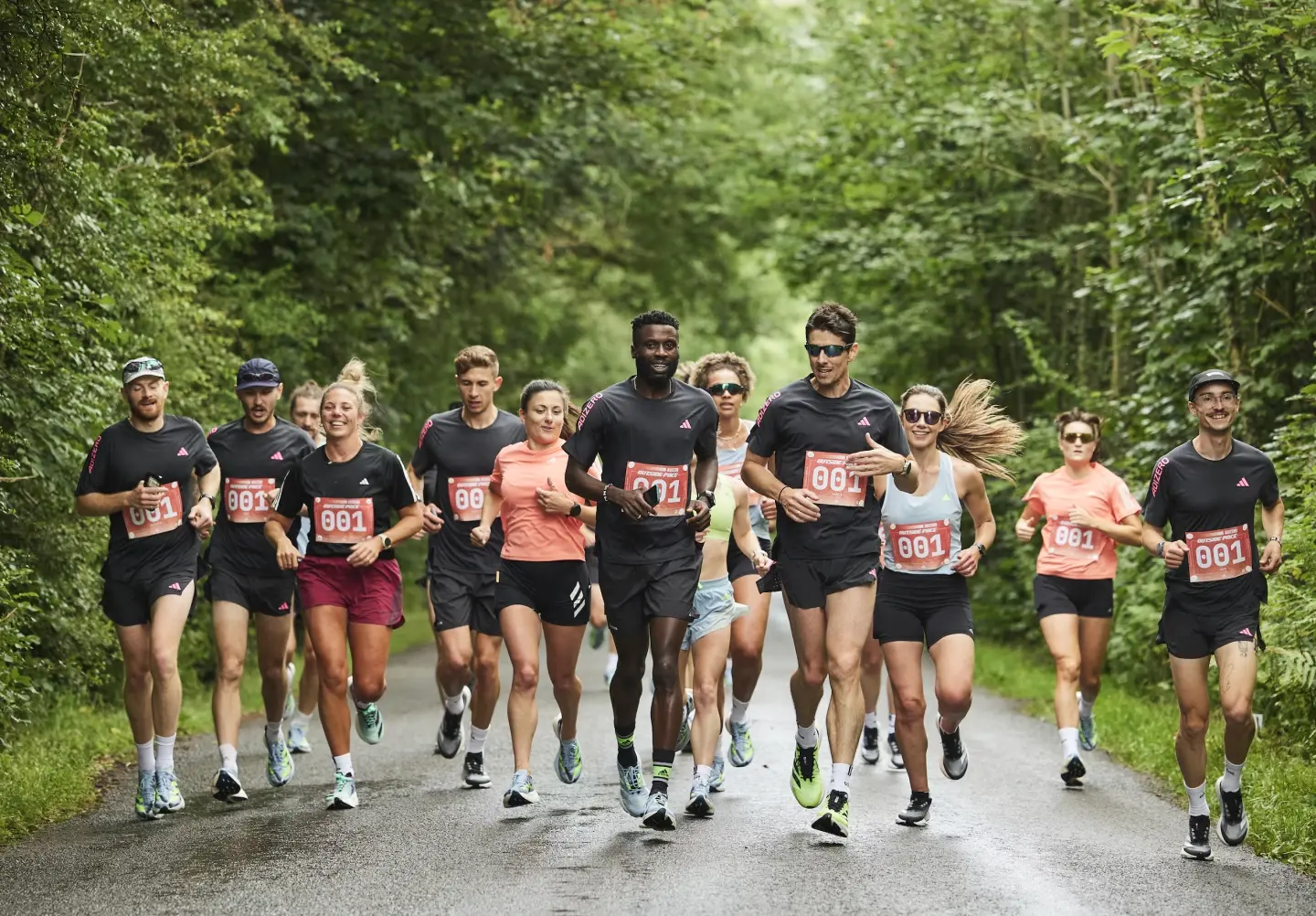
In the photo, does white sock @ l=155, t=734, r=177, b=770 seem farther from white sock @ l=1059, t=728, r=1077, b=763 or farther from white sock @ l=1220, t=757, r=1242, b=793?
white sock @ l=1220, t=757, r=1242, b=793

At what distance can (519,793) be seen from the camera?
9961mm

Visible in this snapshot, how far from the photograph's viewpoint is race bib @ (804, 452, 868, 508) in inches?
360

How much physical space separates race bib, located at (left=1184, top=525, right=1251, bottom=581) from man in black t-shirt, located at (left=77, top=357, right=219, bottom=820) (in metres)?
5.19

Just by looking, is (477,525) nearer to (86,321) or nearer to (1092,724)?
(86,321)

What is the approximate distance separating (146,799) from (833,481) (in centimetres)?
398

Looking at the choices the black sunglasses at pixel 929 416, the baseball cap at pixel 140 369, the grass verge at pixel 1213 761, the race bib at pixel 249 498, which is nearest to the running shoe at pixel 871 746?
the grass verge at pixel 1213 761

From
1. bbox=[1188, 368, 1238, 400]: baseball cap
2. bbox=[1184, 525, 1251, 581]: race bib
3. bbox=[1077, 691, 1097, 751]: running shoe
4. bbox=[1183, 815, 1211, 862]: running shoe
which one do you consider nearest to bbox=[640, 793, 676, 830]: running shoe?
bbox=[1183, 815, 1211, 862]: running shoe

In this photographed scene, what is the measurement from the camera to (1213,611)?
9047 mm

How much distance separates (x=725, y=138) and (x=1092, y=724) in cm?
2246

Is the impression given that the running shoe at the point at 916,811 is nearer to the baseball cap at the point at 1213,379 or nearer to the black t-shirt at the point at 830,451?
the black t-shirt at the point at 830,451

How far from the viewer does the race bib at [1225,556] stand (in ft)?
29.9

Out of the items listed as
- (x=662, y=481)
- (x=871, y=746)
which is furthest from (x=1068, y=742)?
(x=662, y=481)

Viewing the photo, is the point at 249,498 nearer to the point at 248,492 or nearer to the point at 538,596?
the point at 248,492

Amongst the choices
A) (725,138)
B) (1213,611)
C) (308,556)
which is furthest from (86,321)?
(725,138)
